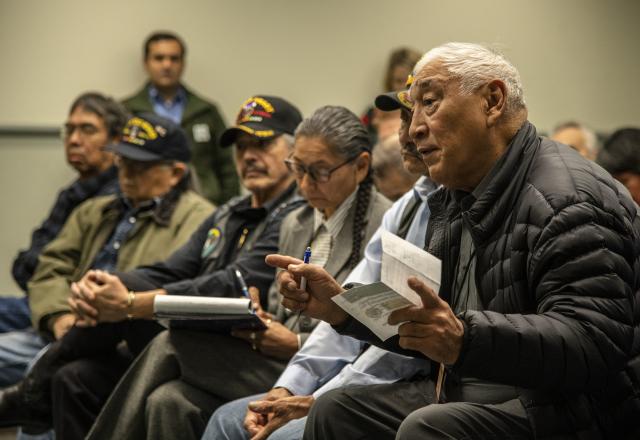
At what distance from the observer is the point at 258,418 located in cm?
247

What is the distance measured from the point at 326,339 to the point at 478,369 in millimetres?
954

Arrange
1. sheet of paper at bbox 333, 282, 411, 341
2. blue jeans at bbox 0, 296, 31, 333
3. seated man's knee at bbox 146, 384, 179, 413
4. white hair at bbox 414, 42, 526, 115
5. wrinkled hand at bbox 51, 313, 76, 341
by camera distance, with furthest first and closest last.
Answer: blue jeans at bbox 0, 296, 31, 333, wrinkled hand at bbox 51, 313, 76, 341, seated man's knee at bbox 146, 384, 179, 413, white hair at bbox 414, 42, 526, 115, sheet of paper at bbox 333, 282, 411, 341

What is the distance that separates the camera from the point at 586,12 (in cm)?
643

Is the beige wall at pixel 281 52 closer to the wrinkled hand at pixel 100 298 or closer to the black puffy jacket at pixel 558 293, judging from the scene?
the wrinkled hand at pixel 100 298

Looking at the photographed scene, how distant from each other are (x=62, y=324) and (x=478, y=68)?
221 cm

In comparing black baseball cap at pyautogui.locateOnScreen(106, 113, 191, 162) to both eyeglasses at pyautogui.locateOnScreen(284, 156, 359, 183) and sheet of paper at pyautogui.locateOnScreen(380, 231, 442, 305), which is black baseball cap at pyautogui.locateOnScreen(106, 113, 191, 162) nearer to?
eyeglasses at pyautogui.locateOnScreen(284, 156, 359, 183)

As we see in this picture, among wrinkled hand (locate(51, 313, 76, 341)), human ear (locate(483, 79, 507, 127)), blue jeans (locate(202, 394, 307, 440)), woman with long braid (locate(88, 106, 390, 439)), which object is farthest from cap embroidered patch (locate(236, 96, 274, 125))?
human ear (locate(483, 79, 507, 127))

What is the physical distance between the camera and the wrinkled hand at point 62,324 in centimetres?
359

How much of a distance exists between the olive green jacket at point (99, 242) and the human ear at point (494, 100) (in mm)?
1842

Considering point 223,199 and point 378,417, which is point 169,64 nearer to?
point 223,199

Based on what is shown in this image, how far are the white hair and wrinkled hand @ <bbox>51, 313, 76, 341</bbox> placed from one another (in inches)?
82.0

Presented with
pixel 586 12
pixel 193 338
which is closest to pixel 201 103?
pixel 586 12

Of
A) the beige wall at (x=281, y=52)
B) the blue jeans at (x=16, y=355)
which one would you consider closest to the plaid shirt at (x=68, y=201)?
the blue jeans at (x=16, y=355)

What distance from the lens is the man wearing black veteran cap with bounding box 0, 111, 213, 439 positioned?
322 cm
